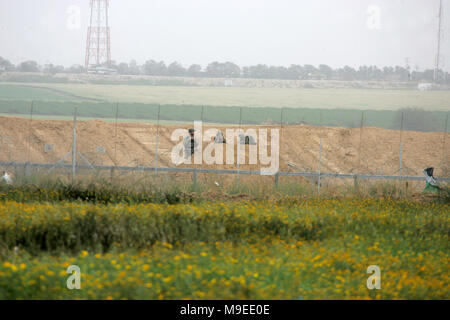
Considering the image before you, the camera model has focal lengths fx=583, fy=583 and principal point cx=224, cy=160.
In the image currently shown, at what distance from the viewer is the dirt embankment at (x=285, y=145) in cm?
3191

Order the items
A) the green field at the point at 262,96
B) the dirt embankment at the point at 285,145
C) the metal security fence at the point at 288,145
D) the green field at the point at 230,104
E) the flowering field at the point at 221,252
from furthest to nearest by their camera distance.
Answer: the green field at the point at 262,96, the green field at the point at 230,104, the dirt embankment at the point at 285,145, the metal security fence at the point at 288,145, the flowering field at the point at 221,252

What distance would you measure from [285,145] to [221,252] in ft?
89.1

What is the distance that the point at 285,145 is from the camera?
1391 inches

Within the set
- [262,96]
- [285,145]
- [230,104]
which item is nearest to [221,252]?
[285,145]

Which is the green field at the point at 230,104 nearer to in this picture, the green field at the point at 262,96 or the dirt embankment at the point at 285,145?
the green field at the point at 262,96

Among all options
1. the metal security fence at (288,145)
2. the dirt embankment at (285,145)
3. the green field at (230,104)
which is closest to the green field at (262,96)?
the green field at (230,104)

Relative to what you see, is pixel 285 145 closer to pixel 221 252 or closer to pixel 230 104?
pixel 221 252

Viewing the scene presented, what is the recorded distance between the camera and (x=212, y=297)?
6.56m

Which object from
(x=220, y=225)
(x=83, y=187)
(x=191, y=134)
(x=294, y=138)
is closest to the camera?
(x=220, y=225)

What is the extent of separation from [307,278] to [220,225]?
2937 millimetres

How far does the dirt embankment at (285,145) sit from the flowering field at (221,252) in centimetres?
1868
